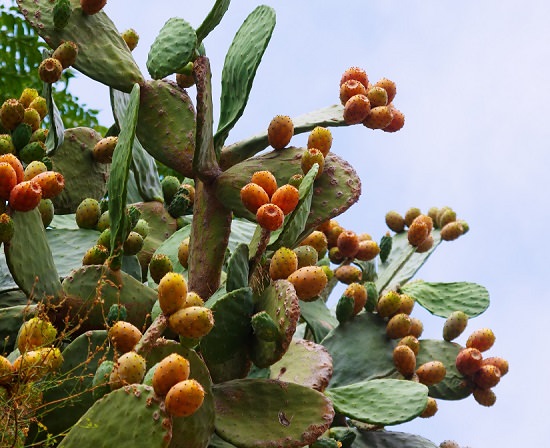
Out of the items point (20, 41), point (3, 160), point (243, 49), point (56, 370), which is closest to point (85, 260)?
point (3, 160)

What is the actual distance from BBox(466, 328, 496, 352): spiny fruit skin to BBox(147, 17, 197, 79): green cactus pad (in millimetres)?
1200

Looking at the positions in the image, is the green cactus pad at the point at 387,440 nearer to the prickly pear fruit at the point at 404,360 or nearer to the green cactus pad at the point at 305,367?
the prickly pear fruit at the point at 404,360

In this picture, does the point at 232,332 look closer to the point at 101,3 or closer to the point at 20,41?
the point at 101,3

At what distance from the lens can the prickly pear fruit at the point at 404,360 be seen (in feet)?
10.4

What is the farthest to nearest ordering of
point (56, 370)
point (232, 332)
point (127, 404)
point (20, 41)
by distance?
1. point (20, 41)
2. point (232, 332)
3. point (56, 370)
4. point (127, 404)

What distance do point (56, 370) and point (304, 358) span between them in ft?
1.94

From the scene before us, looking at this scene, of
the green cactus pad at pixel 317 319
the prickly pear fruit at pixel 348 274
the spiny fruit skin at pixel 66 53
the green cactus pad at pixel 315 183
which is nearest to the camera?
the green cactus pad at pixel 315 183

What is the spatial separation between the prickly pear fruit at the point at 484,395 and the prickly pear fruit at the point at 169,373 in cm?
157

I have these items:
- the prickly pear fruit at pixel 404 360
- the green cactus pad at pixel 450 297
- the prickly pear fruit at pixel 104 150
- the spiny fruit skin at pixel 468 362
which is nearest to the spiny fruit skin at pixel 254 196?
the prickly pear fruit at pixel 404 360

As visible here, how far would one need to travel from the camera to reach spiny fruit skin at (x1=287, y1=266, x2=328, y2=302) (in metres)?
2.55

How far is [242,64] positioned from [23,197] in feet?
2.35

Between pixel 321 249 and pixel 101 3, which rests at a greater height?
pixel 101 3

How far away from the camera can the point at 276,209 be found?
255cm

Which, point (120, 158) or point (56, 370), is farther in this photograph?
→ point (120, 158)
